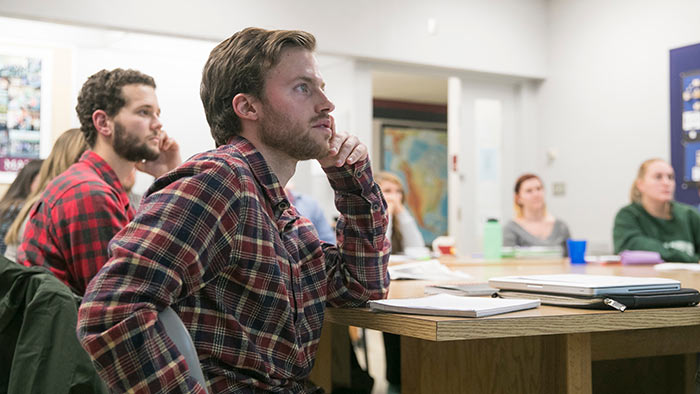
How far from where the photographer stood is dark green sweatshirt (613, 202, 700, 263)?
12.1 ft

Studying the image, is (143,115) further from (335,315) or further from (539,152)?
(539,152)

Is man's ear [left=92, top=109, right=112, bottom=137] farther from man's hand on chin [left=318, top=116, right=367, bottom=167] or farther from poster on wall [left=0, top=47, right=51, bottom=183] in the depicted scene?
poster on wall [left=0, top=47, right=51, bottom=183]

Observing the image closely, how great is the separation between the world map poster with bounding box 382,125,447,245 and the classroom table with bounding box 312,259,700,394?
712 centimetres

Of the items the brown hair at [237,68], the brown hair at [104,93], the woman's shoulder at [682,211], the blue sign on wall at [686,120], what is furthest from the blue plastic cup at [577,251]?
the blue sign on wall at [686,120]

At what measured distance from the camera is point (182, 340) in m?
0.98

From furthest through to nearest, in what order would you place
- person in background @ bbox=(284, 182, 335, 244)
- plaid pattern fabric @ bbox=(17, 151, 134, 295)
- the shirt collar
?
person in background @ bbox=(284, 182, 335, 244)
the shirt collar
plaid pattern fabric @ bbox=(17, 151, 134, 295)

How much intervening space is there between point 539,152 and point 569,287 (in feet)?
16.8

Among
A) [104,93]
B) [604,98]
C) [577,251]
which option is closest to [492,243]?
[577,251]

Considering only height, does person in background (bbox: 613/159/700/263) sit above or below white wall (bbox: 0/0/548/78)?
below

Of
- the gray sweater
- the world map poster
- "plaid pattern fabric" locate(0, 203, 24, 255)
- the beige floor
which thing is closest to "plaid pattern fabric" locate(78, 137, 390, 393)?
"plaid pattern fabric" locate(0, 203, 24, 255)

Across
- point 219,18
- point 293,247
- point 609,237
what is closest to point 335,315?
point 293,247

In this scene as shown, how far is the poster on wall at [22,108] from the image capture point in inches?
175

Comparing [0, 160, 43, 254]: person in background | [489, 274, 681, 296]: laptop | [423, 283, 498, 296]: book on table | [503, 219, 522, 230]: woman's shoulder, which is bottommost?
[423, 283, 498, 296]: book on table

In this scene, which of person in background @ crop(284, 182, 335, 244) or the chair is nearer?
the chair
